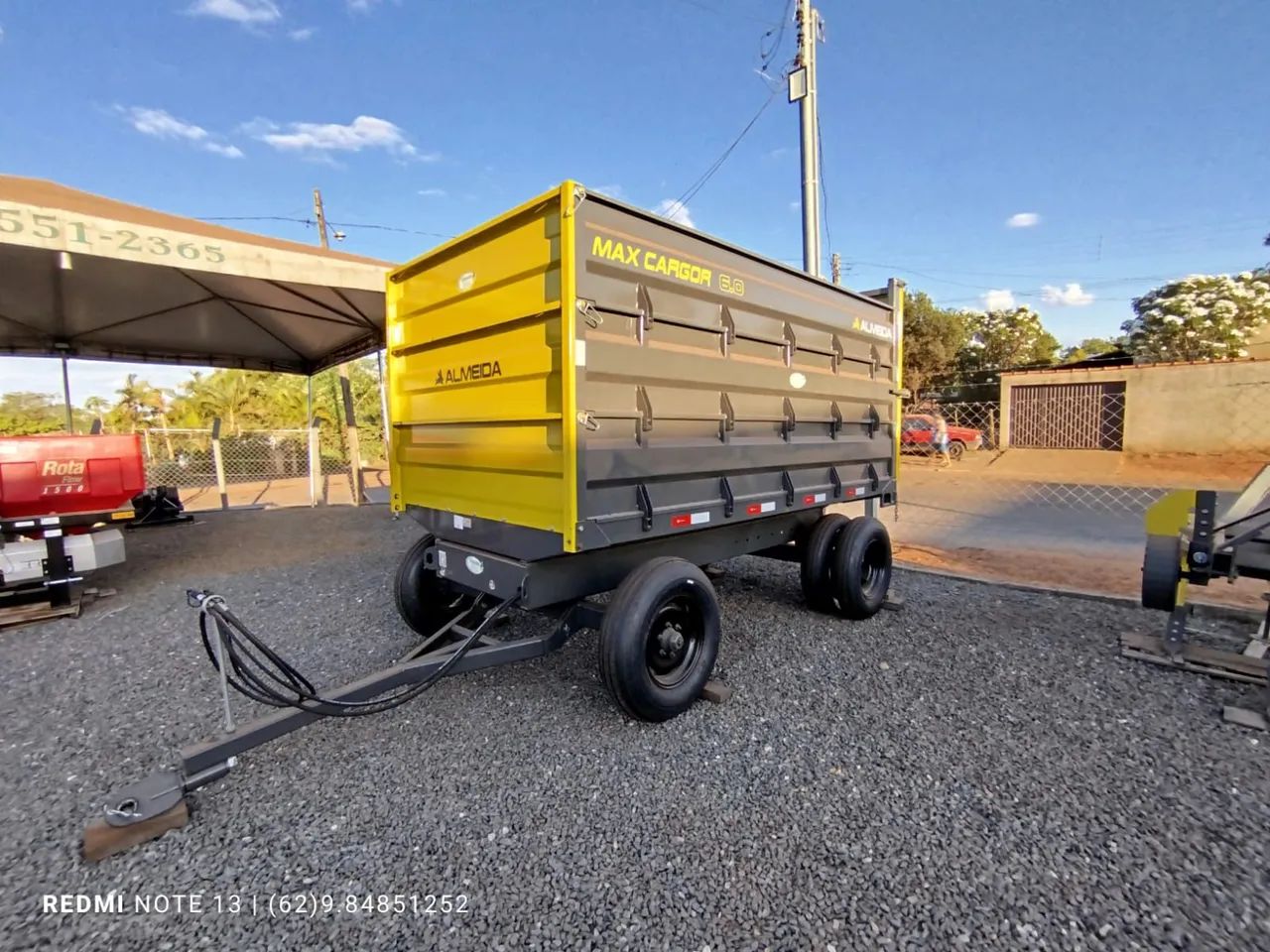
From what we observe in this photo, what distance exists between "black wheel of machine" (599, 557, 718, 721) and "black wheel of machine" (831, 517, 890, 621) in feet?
5.24

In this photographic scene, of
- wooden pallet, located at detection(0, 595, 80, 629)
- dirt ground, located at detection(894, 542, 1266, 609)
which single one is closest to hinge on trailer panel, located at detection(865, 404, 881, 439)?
dirt ground, located at detection(894, 542, 1266, 609)

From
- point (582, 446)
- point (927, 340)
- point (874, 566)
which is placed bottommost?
point (874, 566)

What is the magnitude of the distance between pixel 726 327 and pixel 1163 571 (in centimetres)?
314

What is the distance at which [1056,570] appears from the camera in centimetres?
627

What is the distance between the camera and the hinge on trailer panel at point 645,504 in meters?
3.06

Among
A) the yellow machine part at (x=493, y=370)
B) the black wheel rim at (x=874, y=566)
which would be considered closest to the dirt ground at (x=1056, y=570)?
the black wheel rim at (x=874, y=566)

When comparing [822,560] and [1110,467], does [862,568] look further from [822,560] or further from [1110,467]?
[1110,467]

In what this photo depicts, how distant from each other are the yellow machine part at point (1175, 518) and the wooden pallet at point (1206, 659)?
0.34 m

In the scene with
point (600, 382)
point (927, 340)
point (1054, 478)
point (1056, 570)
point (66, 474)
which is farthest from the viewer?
point (927, 340)

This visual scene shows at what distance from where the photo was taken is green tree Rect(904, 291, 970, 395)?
28297 mm

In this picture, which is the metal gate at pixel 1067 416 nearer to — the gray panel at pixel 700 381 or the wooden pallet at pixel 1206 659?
the wooden pallet at pixel 1206 659

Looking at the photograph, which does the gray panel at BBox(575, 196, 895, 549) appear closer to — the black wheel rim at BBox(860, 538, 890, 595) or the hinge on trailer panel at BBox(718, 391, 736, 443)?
the hinge on trailer panel at BBox(718, 391, 736, 443)

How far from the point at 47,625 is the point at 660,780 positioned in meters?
5.54

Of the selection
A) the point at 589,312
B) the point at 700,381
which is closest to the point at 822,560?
the point at 700,381
